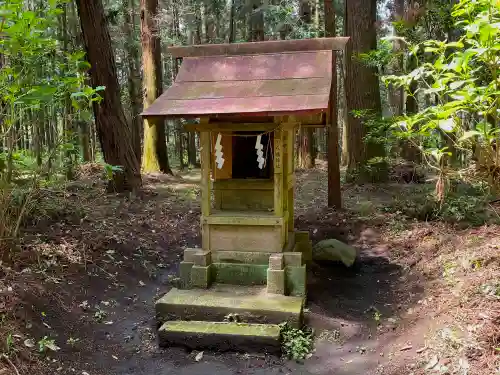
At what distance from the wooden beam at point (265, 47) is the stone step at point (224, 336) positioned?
3918 mm

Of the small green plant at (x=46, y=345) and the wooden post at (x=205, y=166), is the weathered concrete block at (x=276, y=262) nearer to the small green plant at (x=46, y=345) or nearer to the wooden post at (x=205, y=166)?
the wooden post at (x=205, y=166)

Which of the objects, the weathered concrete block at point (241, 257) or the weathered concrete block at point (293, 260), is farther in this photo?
the weathered concrete block at point (241, 257)

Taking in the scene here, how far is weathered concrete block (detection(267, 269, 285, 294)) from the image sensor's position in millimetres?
5855

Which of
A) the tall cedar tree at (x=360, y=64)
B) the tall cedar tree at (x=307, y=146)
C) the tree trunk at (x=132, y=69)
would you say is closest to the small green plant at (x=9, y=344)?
the tall cedar tree at (x=360, y=64)

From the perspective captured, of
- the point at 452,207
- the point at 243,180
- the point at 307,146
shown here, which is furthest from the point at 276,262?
the point at 307,146

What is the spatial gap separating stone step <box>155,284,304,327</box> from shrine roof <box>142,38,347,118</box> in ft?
7.78

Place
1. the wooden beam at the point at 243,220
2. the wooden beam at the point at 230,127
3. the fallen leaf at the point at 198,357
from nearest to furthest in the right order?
1. the fallen leaf at the point at 198,357
2. the wooden beam at the point at 230,127
3. the wooden beam at the point at 243,220

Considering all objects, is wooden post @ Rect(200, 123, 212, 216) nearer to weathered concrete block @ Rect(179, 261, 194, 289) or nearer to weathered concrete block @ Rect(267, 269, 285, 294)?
weathered concrete block @ Rect(179, 261, 194, 289)

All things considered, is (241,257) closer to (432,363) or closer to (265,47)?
(432,363)

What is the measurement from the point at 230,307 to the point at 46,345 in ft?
6.81

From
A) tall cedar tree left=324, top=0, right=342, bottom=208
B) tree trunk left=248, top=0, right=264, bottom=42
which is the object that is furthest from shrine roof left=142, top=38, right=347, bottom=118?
tree trunk left=248, top=0, right=264, bottom=42

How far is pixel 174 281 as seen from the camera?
6.87 meters

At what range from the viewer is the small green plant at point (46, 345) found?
14.5ft

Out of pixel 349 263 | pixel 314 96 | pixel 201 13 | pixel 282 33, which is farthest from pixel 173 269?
pixel 201 13
